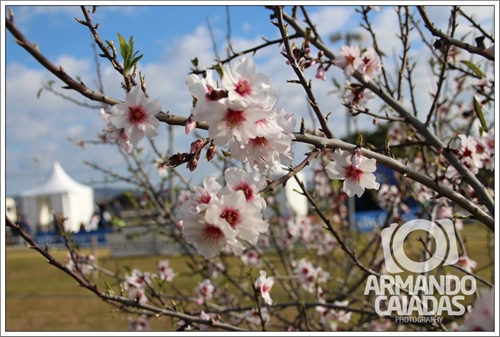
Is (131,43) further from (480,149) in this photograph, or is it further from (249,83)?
(480,149)

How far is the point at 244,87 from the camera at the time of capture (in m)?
0.94

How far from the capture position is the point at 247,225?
0.95 meters

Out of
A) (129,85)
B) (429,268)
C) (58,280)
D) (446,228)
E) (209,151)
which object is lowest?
(58,280)

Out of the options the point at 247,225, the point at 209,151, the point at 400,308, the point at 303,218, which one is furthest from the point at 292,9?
the point at 303,218

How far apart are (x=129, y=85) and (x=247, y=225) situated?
39 cm

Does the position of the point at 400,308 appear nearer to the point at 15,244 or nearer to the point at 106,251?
the point at 106,251

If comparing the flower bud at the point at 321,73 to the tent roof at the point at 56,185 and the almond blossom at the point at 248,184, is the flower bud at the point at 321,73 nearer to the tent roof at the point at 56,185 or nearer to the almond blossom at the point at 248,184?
the almond blossom at the point at 248,184

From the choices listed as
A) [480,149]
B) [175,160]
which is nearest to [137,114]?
[175,160]

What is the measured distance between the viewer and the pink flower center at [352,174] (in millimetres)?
1181

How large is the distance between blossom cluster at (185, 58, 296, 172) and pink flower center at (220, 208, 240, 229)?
Result: 0.14 m

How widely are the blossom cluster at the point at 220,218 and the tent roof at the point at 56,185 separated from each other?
2063 cm

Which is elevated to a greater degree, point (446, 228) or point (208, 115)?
point (208, 115)

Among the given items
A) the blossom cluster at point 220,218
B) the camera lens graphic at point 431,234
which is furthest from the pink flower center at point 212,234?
the camera lens graphic at point 431,234

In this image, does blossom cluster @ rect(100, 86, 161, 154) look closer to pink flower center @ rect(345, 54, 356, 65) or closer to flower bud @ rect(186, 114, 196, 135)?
flower bud @ rect(186, 114, 196, 135)
